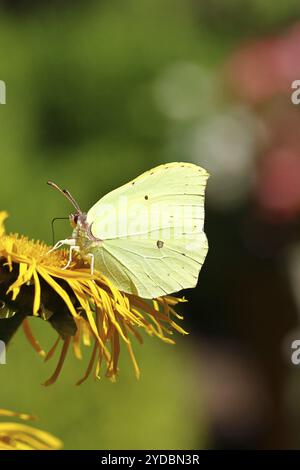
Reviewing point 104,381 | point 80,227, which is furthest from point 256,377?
point 80,227

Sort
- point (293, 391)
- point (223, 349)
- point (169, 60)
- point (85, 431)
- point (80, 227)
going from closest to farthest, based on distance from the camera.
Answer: point (80, 227) < point (85, 431) < point (293, 391) < point (223, 349) < point (169, 60)

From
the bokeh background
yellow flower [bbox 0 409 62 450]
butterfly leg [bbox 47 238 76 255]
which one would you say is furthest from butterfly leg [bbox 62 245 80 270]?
the bokeh background

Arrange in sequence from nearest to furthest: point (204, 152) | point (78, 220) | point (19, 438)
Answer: point (19, 438)
point (78, 220)
point (204, 152)

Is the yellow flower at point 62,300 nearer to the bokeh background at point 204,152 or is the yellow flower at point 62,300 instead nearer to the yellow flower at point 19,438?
the yellow flower at point 19,438

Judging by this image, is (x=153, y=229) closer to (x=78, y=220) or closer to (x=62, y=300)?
(x=78, y=220)

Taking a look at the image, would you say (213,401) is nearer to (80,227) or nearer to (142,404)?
(142,404)

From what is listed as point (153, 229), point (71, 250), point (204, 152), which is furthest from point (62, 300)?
point (204, 152)

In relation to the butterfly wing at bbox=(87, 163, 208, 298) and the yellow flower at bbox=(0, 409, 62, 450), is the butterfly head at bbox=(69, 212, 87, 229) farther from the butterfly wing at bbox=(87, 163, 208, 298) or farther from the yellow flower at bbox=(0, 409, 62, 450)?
the yellow flower at bbox=(0, 409, 62, 450)
